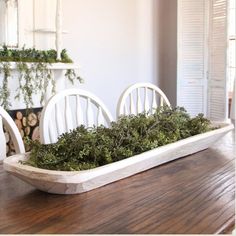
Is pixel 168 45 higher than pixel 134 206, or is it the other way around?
pixel 168 45

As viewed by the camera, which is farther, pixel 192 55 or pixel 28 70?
pixel 192 55

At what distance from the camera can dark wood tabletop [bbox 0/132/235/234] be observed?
0.85 metres

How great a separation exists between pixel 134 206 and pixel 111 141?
0.36m

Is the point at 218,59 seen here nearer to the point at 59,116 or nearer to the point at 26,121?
the point at 26,121

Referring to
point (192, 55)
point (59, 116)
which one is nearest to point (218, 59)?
point (192, 55)

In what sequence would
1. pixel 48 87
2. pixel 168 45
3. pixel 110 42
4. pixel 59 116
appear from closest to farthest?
1. pixel 59 116
2. pixel 48 87
3. pixel 110 42
4. pixel 168 45

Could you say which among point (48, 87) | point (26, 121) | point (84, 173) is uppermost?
point (48, 87)

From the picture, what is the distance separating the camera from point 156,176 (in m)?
1.27

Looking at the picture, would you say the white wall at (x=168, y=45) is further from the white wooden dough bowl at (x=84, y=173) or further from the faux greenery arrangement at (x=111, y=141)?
the white wooden dough bowl at (x=84, y=173)

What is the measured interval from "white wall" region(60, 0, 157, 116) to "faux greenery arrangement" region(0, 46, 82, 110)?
1.85 feet

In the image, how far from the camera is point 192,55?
4.64 metres

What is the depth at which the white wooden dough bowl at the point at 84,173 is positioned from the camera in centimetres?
102

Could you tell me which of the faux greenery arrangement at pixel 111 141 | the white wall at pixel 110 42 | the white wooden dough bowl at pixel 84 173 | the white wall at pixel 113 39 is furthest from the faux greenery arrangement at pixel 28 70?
the white wooden dough bowl at pixel 84 173

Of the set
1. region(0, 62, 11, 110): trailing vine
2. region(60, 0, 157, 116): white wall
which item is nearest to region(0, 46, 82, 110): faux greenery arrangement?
region(0, 62, 11, 110): trailing vine
